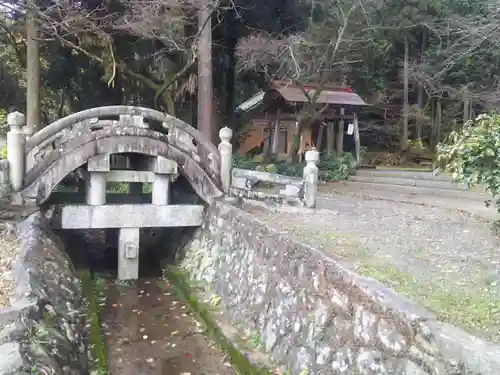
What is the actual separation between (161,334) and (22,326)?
3.92 m

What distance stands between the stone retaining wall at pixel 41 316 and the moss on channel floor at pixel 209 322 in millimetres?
1922

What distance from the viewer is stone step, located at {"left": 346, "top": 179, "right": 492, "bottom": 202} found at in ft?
47.3

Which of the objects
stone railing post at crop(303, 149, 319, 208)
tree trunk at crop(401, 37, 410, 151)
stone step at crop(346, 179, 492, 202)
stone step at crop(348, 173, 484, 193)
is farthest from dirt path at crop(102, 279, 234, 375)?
tree trunk at crop(401, 37, 410, 151)

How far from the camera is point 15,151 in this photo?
9148mm

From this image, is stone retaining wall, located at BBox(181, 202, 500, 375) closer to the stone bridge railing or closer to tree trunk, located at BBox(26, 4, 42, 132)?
the stone bridge railing

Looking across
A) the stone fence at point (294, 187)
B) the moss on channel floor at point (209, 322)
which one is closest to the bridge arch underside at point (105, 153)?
the stone fence at point (294, 187)

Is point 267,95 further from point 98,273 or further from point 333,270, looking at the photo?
point 333,270

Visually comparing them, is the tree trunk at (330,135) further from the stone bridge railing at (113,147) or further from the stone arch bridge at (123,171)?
the stone arch bridge at (123,171)

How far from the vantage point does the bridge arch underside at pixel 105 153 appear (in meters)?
9.43

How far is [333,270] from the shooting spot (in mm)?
5430

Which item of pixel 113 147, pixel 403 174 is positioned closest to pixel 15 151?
pixel 113 147

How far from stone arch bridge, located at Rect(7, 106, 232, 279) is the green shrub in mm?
4829

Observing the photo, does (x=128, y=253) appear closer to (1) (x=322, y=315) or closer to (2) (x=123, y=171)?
(2) (x=123, y=171)

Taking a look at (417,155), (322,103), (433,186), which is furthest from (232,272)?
(417,155)
